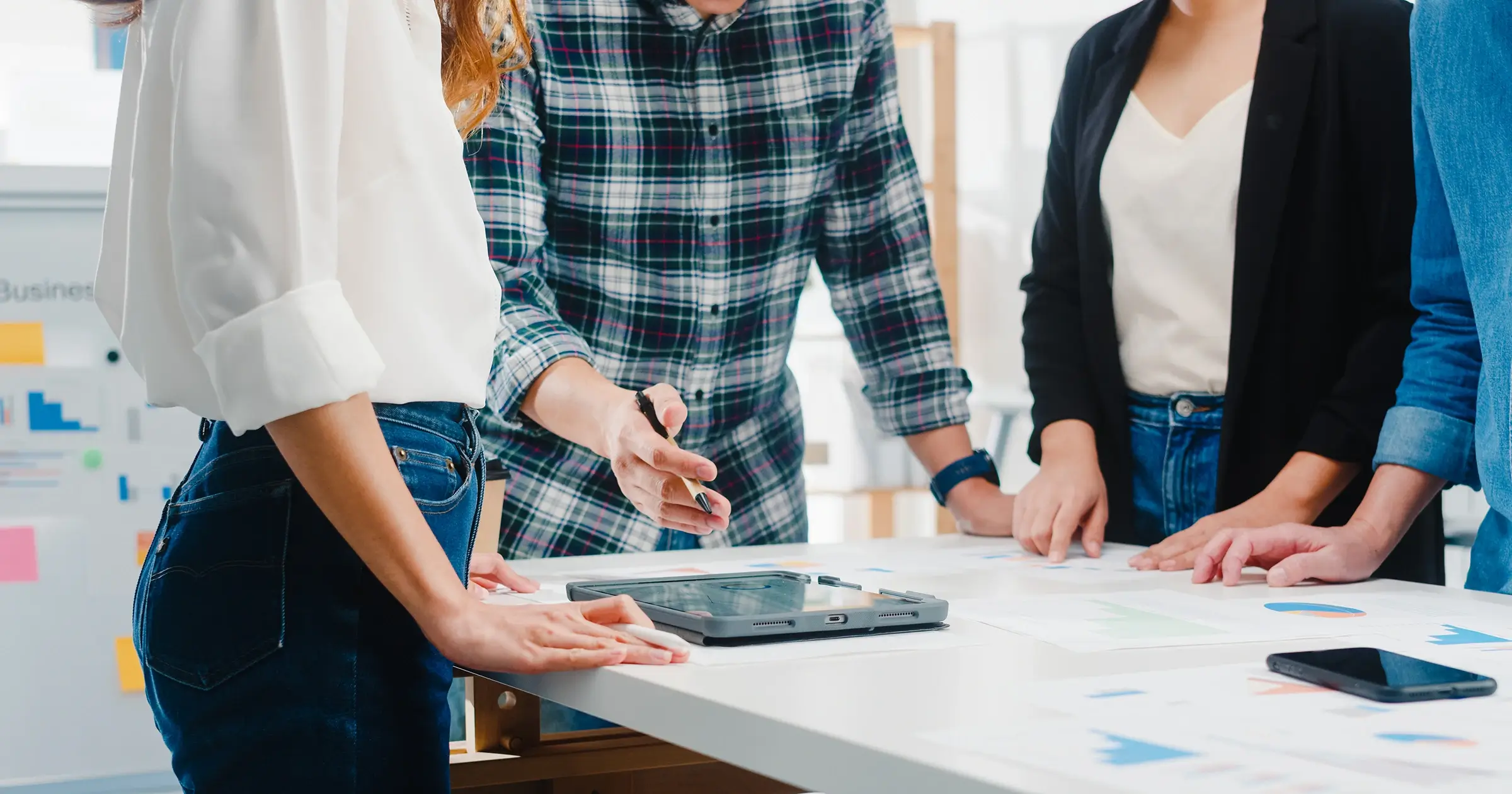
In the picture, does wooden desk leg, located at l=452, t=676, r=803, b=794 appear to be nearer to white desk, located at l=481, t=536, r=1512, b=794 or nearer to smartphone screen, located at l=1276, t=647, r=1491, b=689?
white desk, located at l=481, t=536, r=1512, b=794

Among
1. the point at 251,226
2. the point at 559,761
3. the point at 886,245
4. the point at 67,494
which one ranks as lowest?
the point at 559,761

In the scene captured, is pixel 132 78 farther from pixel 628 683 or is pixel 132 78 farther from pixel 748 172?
pixel 748 172

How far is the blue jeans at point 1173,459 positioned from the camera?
4.62ft

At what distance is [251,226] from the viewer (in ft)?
2.31

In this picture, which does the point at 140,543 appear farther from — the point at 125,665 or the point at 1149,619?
the point at 1149,619

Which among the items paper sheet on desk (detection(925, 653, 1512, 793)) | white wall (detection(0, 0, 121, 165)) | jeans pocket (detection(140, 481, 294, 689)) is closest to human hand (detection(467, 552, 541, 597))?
jeans pocket (detection(140, 481, 294, 689))

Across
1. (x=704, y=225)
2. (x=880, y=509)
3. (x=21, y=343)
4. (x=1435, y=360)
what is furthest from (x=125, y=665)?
(x=1435, y=360)

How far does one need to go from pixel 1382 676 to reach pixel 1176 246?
0.84m

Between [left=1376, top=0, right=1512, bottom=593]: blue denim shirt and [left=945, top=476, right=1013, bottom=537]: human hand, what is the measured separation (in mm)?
414

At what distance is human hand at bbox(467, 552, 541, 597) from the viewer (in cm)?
106

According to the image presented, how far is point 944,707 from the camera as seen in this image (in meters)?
0.64

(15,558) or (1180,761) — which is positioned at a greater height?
(1180,761)

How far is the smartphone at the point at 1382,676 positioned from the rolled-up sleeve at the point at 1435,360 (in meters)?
0.50

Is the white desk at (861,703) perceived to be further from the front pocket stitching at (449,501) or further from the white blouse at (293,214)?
the white blouse at (293,214)
